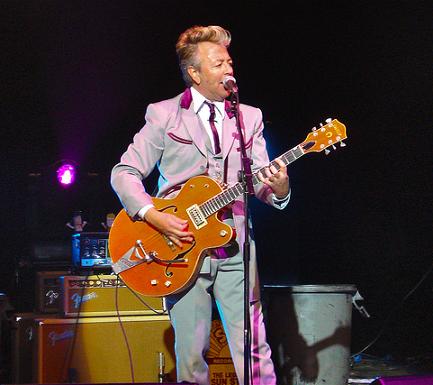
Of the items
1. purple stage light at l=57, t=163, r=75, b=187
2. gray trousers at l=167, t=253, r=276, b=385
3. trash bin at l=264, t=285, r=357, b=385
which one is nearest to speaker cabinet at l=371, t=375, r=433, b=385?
gray trousers at l=167, t=253, r=276, b=385

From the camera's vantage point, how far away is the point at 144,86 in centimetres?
734

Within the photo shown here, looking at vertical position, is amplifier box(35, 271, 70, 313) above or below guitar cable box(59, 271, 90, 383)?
above

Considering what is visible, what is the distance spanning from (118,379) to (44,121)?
3.50m

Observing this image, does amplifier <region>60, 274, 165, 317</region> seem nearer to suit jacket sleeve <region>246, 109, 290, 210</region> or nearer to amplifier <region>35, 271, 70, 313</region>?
amplifier <region>35, 271, 70, 313</region>

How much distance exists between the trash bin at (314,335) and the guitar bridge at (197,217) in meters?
1.77

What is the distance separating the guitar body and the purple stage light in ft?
12.1

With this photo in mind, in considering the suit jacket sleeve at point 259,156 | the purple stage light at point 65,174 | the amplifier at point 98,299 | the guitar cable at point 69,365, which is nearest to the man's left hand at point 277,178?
the suit jacket sleeve at point 259,156

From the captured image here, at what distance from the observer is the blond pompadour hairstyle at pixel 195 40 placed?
3646 millimetres

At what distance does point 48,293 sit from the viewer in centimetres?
534

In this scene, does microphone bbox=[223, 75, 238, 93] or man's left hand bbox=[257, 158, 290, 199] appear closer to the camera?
microphone bbox=[223, 75, 238, 93]

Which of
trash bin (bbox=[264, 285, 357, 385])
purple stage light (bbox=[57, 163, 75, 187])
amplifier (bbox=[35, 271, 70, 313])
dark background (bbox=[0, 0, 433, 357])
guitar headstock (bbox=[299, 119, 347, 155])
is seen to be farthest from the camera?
purple stage light (bbox=[57, 163, 75, 187])

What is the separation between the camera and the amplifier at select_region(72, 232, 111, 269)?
550 cm

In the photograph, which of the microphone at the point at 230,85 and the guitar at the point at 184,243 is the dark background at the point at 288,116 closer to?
the guitar at the point at 184,243

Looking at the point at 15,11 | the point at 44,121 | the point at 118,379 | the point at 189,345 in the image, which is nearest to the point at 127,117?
the point at 44,121
